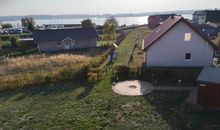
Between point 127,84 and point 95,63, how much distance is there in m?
8.34

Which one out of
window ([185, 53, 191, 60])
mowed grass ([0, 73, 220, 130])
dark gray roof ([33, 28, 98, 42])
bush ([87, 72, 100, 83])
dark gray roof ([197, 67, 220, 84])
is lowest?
mowed grass ([0, 73, 220, 130])

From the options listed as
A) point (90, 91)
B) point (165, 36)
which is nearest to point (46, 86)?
point (90, 91)

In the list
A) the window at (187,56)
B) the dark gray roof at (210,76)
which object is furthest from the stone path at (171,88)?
the window at (187,56)

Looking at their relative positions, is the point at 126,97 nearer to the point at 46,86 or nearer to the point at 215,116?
the point at 215,116

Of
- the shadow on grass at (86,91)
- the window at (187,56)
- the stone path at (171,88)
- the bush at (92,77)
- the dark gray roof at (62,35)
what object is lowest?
the shadow on grass at (86,91)

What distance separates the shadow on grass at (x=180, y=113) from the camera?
16672 millimetres

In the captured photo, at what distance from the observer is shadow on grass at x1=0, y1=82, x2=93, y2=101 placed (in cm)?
2367

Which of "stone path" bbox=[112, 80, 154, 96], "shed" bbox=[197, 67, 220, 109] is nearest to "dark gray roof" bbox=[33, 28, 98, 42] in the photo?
"stone path" bbox=[112, 80, 154, 96]

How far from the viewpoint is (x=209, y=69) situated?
21.1 metres

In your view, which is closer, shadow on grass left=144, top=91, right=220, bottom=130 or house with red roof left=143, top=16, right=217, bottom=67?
shadow on grass left=144, top=91, right=220, bottom=130

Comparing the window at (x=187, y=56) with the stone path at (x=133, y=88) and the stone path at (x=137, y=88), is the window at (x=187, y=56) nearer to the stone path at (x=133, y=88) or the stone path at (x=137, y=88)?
the stone path at (x=137, y=88)

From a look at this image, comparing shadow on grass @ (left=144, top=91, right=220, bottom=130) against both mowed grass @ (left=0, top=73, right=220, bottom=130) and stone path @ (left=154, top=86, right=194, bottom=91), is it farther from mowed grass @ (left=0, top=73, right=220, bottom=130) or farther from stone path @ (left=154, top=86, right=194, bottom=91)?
stone path @ (left=154, top=86, right=194, bottom=91)

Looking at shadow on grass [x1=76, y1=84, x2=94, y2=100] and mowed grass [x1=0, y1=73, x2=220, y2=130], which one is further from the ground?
shadow on grass [x1=76, y1=84, x2=94, y2=100]

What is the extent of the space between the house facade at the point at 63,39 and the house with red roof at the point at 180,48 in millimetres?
28854
